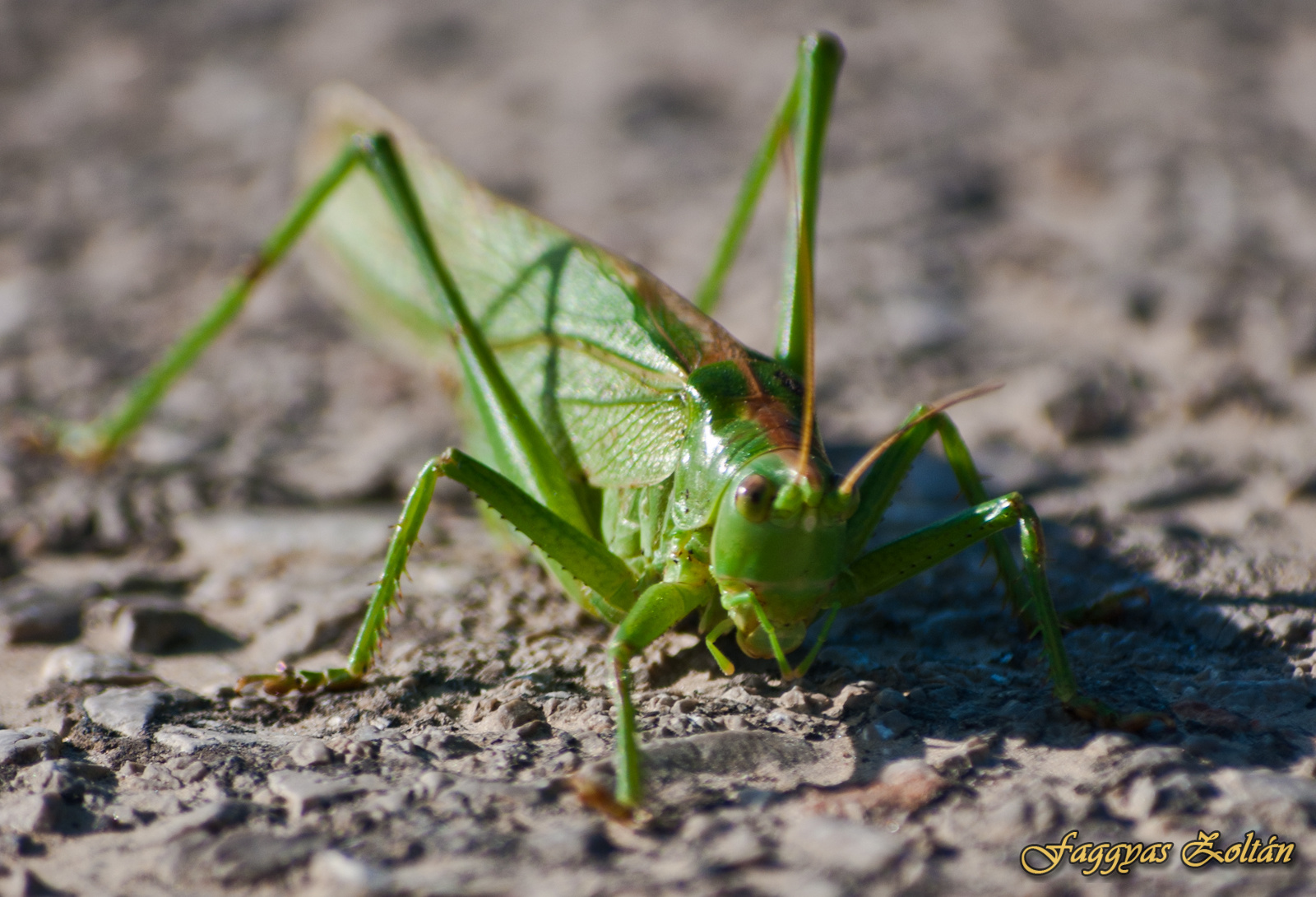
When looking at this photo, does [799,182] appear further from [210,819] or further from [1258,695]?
[210,819]

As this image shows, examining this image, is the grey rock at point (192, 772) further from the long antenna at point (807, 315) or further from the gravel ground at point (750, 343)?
the long antenna at point (807, 315)

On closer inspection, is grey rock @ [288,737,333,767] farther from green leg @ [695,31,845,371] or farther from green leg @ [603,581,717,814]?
green leg @ [695,31,845,371]

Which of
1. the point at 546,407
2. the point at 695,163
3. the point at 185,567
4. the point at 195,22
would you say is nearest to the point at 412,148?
the point at 546,407

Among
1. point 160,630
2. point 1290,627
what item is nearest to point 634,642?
point 160,630

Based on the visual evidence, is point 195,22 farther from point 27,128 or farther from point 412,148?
point 412,148

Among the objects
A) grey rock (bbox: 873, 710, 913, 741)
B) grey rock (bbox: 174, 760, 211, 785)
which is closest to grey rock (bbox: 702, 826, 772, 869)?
grey rock (bbox: 873, 710, 913, 741)
